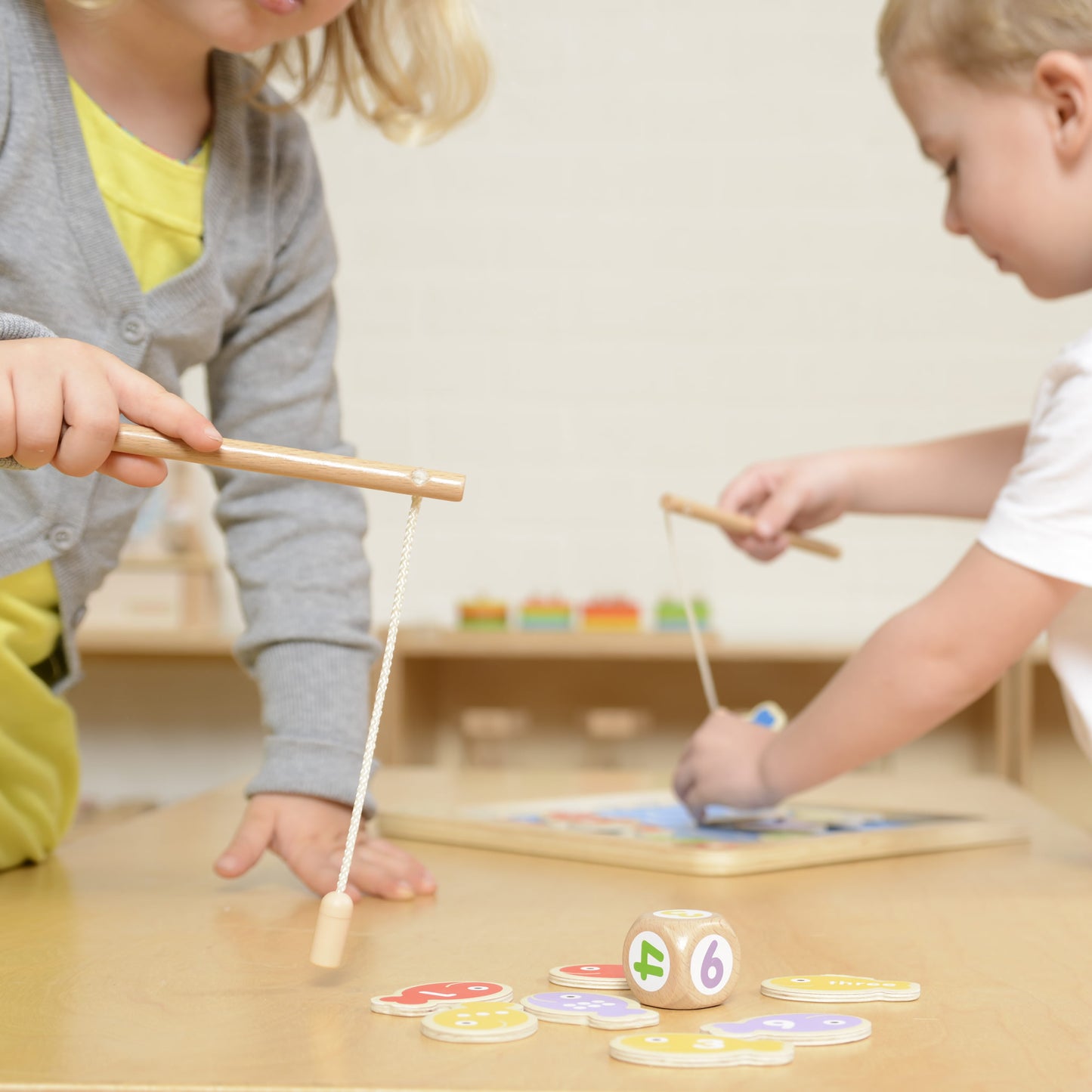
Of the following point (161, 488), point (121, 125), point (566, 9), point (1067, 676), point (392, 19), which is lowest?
point (161, 488)

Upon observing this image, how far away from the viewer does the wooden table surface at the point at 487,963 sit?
37 cm

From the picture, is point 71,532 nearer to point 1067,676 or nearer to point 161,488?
point 1067,676

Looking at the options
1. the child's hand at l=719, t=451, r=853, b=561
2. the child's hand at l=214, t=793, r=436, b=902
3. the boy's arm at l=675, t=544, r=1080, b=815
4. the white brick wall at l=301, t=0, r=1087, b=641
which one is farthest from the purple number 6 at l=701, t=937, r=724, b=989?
the white brick wall at l=301, t=0, r=1087, b=641

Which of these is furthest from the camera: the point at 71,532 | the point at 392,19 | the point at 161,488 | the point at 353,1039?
the point at 161,488

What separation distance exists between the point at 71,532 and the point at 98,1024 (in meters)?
0.44

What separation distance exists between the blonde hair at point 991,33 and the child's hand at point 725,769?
0.45 meters

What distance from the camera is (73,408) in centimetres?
49

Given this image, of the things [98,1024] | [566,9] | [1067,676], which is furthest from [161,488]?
[98,1024]

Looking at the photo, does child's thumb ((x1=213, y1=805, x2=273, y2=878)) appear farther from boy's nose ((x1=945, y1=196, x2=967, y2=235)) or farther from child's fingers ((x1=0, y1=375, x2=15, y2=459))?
boy's nose ((x1=945, y1=196, x2=967, y2=235))

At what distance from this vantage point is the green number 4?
1.47 feet

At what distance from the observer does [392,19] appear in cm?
97

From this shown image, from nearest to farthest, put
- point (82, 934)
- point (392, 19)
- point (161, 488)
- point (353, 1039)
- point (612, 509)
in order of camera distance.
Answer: point (353, 1039), point (82, 934), point (392, 19), point (161, 488), point (612, 509)

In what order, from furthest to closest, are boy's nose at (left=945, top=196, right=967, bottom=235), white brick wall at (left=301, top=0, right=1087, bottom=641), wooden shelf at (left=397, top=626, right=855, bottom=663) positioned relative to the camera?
white brick wall at (left=301, top=0, right=1087, bottom=641) < wooden shelf at (left=397, top=626, right=855, bottom=663) < boy's nose at (left=945, top=196, right=967, bottom=235)

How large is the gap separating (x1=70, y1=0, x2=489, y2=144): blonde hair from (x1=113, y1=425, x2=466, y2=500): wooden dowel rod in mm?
489
